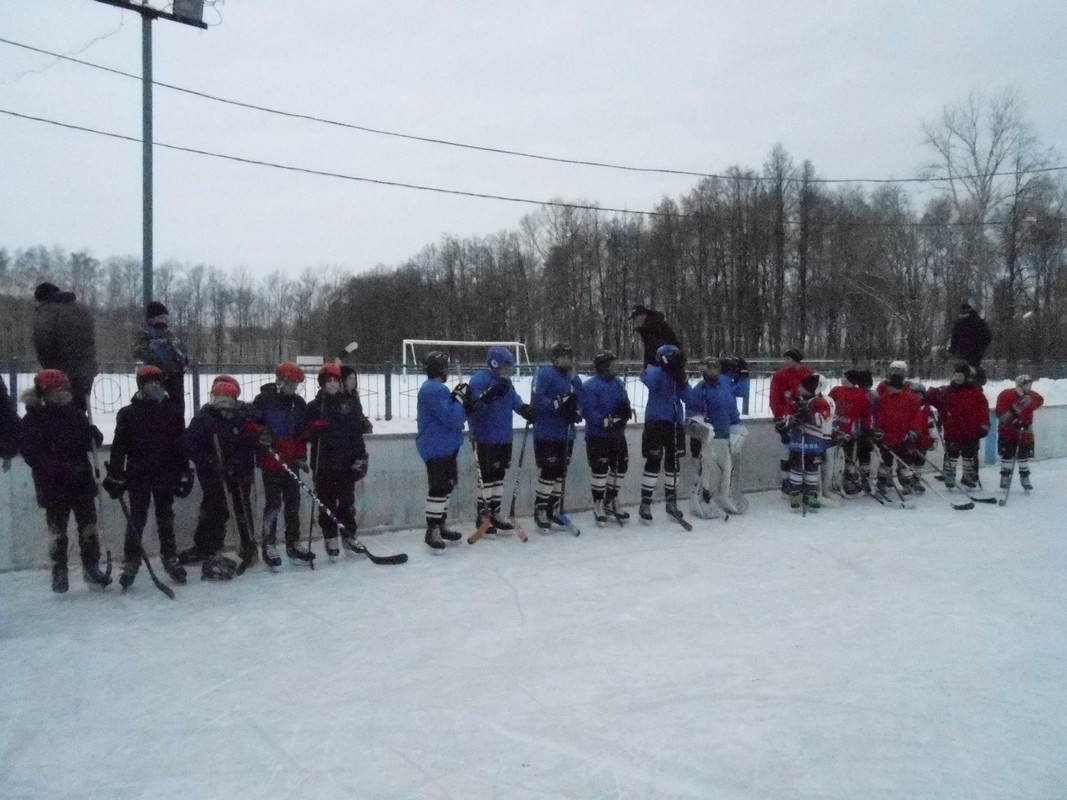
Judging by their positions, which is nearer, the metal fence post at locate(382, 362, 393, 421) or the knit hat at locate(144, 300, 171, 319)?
the knit hat at locate(144, 300, 171, 319)

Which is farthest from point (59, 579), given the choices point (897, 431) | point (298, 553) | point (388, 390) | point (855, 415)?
point (897, 431)

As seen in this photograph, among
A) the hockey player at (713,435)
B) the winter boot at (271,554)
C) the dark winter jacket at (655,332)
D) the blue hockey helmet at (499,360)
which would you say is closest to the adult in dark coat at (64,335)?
the winter boot at (271,554)

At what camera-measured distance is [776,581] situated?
595 cm

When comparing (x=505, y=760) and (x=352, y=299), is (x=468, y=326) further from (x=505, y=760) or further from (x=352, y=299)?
(x=505, y=760)

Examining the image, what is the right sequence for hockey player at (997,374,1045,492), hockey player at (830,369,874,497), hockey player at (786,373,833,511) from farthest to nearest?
1. hockey player at (997,374,1045,492)
2. hockey player at (830,369,874,497)
3. hockey player at (786,373,833,511)

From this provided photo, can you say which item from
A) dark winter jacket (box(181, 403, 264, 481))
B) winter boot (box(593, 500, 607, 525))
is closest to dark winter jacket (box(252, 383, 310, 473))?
dark winter jacket (box(181, 403, 264, 481))

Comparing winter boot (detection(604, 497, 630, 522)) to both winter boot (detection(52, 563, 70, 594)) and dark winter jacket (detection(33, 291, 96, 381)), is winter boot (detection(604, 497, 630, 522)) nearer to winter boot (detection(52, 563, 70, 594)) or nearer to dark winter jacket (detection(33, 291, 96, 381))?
winter boot (detection(52, 563, 70, 594))

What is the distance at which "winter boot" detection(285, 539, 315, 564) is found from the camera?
6274 millimetres

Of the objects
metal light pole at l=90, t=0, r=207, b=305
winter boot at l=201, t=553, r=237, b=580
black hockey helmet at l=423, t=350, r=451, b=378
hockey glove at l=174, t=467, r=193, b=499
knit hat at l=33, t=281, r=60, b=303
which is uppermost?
metal light pole at l=90, t=0, r=207, b=305

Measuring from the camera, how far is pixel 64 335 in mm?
6242

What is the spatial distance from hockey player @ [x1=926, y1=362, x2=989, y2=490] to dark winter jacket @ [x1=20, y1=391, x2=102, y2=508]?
936cm

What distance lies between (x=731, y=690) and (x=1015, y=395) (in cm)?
796

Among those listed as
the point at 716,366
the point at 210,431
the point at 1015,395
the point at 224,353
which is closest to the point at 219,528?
the point at 210,431

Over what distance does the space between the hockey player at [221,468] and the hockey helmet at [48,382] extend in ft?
2.97
